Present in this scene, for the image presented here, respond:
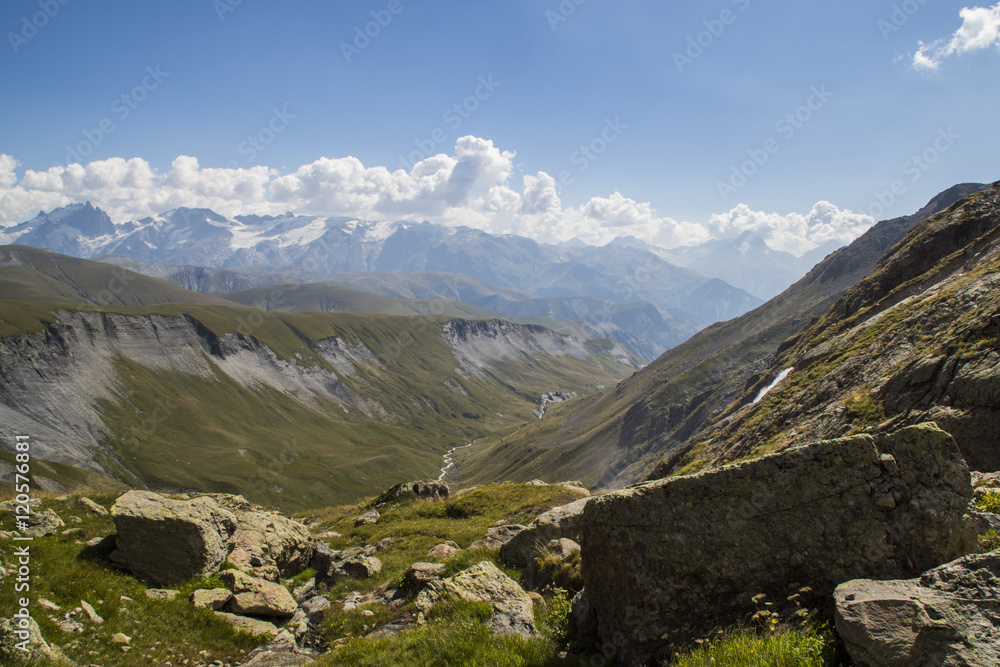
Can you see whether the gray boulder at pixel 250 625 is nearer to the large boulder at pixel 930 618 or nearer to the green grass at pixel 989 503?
the large boulder at pixel 930 618

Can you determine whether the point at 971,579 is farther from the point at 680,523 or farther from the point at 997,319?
the point at 997,319

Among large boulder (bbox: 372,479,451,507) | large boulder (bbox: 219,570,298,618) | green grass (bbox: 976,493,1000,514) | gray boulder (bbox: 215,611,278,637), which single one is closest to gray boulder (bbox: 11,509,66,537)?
large boulder (bbox: 219,570,298,618)

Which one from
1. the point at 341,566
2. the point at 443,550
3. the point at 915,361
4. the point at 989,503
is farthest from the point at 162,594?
the point at 915,361

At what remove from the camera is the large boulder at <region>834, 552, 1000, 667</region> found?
5043 mm

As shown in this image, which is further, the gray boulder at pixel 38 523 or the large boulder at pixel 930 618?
the gray boulder at pixel 38 523

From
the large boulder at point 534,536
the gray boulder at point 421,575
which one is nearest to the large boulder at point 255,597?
the gray boulder at point 421,575

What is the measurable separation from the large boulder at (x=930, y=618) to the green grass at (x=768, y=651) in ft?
1.24

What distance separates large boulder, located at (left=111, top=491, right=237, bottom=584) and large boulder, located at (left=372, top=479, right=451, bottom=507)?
19.6m

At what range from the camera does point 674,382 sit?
165 metres

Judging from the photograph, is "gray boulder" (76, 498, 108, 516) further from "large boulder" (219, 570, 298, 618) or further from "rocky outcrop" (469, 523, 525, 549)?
"rocky outcrop" (469, 523, 525, 549)

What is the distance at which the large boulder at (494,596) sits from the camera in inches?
384

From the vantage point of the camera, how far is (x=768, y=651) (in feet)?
20.0

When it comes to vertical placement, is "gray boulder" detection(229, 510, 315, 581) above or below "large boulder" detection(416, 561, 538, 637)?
above

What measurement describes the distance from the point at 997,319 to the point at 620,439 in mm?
140039
